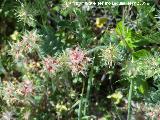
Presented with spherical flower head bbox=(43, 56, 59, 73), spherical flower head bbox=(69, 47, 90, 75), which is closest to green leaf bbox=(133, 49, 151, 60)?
spherical flower head bbox=(69, 47, 90, 75)

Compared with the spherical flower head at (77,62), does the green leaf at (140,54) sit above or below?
below

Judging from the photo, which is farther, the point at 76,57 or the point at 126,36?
the point at 126,36

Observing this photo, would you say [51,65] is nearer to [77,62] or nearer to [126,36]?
[77,62]

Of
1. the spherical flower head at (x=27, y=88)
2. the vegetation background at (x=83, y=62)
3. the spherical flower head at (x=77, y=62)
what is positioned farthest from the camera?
the spherical flower head at (x=27, y=88)

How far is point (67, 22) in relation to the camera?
2.42 m

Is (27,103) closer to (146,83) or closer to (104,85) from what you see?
(104,85)

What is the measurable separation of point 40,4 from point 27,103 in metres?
0.63

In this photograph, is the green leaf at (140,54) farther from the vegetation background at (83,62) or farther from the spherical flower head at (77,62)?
the spherical flower head at (77,62)

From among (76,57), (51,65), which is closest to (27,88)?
(51,65)

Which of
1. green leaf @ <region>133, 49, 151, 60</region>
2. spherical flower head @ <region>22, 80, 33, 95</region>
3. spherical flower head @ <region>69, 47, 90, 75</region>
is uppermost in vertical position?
spherical flower head @ <region>69, 47, 90, 75</region>

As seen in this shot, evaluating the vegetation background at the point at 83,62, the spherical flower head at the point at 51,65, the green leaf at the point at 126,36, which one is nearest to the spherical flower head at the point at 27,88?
the vegetation background at the point at 83,62

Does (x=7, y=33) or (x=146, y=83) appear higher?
(x=7, y=33)

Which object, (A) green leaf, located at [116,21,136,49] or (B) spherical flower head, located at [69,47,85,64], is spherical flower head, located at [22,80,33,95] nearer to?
(B) spherical flower head, located at [69,47,85,64]

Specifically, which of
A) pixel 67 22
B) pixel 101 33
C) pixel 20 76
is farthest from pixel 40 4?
pixel 20 76
